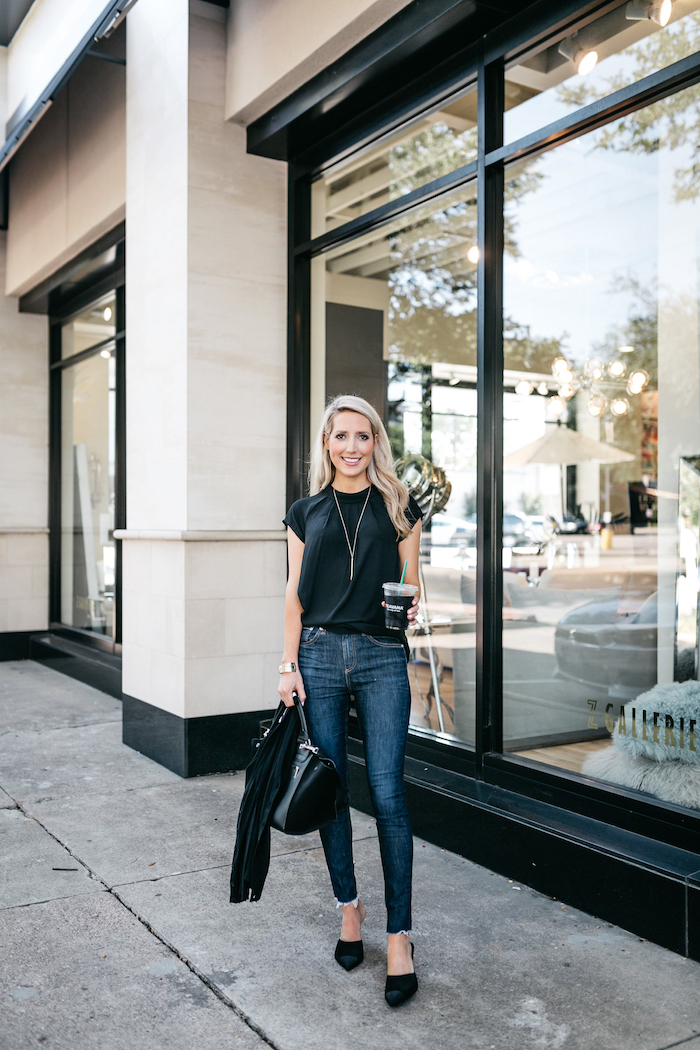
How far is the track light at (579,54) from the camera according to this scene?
13.6ft

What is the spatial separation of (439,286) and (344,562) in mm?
7295

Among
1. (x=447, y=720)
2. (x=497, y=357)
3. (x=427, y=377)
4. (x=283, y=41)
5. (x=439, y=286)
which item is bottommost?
(x=447, y=720)

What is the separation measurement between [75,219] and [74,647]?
420 cm

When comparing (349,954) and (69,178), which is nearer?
(349,954)

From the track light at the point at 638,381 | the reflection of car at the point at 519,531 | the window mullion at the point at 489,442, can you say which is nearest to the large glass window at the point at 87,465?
the reflection of car at the point at 519,531

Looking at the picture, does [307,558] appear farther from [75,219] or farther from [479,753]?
[75,219]

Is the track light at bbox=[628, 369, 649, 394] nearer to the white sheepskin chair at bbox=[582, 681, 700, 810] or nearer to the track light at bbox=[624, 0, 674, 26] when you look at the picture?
the track light at bbox=[624, 0, 674, 26]

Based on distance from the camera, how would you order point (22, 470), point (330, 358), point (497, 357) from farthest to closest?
point (22, 470), point (330, 358), point (497, 357)

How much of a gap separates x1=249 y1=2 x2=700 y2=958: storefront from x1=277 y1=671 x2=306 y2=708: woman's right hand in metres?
1.32

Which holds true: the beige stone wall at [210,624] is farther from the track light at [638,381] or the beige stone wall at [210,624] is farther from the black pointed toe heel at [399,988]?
the track light at [638,381]

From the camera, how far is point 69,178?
27.1 feet

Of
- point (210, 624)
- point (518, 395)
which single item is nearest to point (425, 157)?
point (518, 395)

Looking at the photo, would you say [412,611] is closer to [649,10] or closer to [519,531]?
[649,10]

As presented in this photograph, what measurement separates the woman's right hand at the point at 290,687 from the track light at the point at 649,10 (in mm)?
3294
